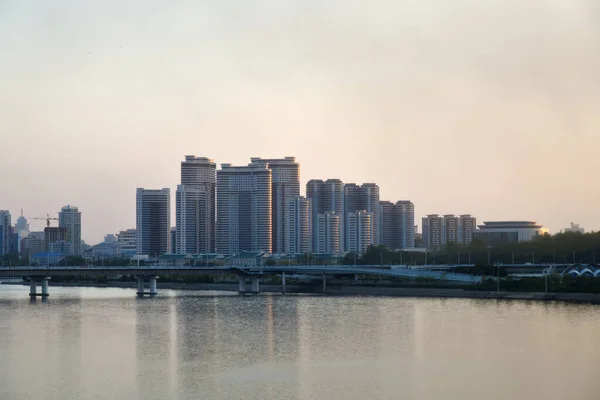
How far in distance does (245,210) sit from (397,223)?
27284 millimetres

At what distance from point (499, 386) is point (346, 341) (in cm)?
1039

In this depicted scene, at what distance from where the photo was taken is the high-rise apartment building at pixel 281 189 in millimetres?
139375

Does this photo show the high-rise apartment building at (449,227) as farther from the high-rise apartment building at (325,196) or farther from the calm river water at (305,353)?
the calm river water at (305,353)

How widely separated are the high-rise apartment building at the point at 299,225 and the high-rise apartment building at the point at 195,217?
12452mm

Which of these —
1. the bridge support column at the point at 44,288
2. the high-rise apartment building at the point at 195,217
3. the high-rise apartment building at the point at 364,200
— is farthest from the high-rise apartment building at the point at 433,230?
the bridge support column at the point at 44,288

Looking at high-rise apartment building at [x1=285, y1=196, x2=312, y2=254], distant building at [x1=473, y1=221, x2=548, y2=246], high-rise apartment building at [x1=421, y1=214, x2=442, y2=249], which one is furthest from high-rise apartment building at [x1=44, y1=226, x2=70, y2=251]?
distant building at [x1=473, y1=221, x2=548, y2=246]

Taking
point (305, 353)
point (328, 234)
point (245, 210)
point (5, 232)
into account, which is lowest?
point (305, 353)

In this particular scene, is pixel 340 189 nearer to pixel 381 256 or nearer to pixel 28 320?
pixel 381 256

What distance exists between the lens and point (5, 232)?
18175cm

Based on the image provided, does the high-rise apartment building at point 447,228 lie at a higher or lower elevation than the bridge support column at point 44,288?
higher

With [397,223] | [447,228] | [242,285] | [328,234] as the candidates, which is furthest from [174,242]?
[242,285]

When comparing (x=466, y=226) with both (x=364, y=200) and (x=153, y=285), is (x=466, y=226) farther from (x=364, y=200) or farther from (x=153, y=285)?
(x=153, y=285)

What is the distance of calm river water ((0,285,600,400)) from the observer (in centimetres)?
2581

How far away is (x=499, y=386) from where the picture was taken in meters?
26.1
